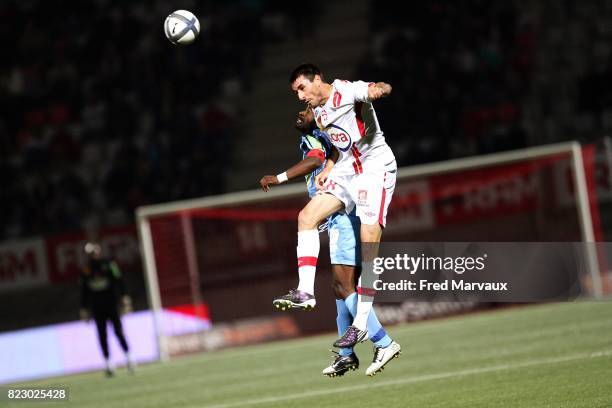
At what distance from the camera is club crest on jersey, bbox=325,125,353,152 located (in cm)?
905

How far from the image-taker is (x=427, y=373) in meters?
11.8

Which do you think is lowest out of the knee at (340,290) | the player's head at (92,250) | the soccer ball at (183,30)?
the knee at (340,290)

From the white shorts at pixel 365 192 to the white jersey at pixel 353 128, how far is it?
0.05 meters

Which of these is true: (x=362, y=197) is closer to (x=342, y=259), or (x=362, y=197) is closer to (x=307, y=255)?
(x=342, y=259)

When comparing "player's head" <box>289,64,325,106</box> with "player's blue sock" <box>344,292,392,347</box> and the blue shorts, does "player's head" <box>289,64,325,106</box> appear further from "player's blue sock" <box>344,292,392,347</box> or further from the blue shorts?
"player's blue sock" <box>344,292,392,347</box>

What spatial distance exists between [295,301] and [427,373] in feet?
11.8

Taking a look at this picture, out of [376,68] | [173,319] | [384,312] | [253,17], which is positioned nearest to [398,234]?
[384,312]

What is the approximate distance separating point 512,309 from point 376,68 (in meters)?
6.61

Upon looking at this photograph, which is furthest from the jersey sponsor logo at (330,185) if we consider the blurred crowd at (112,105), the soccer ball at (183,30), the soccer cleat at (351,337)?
the blurred crowd at (112,105)

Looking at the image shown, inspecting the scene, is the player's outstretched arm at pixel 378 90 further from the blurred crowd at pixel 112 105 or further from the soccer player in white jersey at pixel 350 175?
the blurred crowd at pixel 112 105

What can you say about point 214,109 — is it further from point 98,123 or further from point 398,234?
point 398,234

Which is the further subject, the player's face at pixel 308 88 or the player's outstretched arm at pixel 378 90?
the player's face at pixel 308 88

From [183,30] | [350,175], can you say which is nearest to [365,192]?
[350,175]

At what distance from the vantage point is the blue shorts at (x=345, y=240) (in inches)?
368
